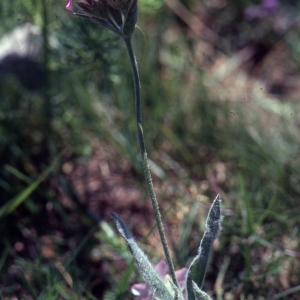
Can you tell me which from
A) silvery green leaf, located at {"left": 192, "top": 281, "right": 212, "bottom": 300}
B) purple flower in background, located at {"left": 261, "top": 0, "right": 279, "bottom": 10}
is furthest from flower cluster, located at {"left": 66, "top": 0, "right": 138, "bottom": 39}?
purple flower in background, located at {"left": 261, "top": 0, "right": 279, "bottom": 10}

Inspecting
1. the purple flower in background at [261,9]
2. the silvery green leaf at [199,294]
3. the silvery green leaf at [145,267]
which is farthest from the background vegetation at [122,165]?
the purple flower in background at [261,9]

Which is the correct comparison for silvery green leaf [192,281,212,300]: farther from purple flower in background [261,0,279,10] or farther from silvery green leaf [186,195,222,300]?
purple flower in background [261,0,279,10]

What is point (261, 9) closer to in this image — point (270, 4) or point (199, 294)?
point (270, 4)

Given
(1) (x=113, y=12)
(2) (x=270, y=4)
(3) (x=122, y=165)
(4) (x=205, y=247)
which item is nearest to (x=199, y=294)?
(4) (x=205, y=247)

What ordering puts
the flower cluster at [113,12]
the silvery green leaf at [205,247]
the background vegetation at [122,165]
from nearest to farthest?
1. the flower cluster at [113,12]
2. the silvery green leaf at [205,247]
3. the background vegetation at [122,165]

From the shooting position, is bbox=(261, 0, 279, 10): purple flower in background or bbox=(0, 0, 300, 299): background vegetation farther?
bbox=(261, 0, 279, 10): purple flower in background

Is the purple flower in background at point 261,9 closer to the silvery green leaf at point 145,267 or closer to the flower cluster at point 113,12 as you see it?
the flower cluster at point 113,12
